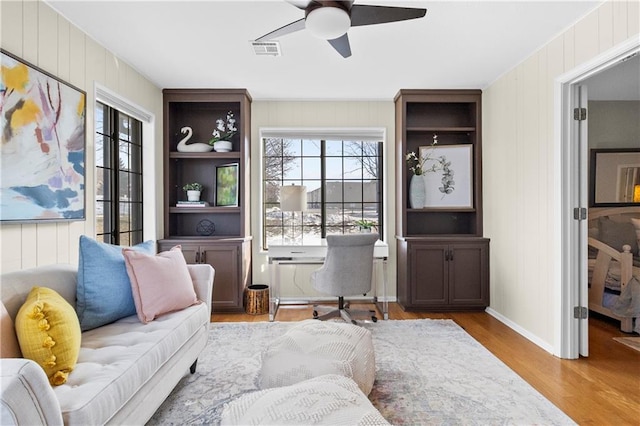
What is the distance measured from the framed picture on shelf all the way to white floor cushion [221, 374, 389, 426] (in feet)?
10.1

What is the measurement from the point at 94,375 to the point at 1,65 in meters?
1.74

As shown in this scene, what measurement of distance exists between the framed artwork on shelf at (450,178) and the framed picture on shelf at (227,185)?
7.35ft

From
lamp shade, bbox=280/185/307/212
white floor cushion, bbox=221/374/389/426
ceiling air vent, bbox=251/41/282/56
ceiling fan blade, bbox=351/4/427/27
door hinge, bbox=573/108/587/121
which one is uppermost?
ceiling air vent, bbox=251/41/282/56

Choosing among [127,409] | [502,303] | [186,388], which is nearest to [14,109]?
[127,409]

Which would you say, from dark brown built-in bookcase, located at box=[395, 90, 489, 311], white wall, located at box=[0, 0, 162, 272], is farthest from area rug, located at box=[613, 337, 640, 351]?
white wall, located at box=[0, 0, 162, 272]

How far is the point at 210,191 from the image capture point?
4586mm

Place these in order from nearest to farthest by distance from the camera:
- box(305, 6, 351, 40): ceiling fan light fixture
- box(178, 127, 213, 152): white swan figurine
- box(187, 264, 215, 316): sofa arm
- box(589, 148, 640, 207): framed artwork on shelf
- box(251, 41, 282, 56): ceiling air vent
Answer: box(305, 6, 351, 40): ceiling fan light fixture < box(187, 264, 215, 316): sofa arm < box(251, 41, 282, 56): ceiling air vent < box(178, 127, 213, 152): white swan figurine < box(589, 148, 640, 207): framed artwork on shelf

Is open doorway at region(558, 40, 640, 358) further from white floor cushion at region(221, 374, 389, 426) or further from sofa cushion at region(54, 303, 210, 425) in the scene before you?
sofa cushion at region(54, 303, 210, 425)

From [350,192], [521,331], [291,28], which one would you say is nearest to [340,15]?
[291,28]

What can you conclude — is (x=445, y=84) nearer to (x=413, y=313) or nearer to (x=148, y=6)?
(x=413, y=313)

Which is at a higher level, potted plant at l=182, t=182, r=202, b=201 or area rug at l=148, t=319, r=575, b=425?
potted plant at l=182, t=182, r=202, b=201

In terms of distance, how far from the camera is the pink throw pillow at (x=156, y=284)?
2.18 metres

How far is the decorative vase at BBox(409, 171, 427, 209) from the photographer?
4.37 metres

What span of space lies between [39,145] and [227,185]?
2.26 m
